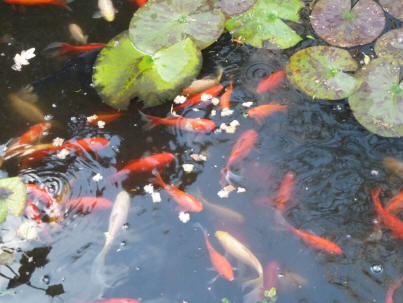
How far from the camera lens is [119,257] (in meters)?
2.70

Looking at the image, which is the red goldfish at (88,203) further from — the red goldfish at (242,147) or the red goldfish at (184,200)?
the red goldfish at (242,147)

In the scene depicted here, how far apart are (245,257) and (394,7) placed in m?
2.29

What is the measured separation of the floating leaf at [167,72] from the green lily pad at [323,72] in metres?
0.70

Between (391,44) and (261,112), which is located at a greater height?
(391,44)

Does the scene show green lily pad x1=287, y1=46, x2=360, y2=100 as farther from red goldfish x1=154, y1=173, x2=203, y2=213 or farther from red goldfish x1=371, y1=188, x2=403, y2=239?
red goldfish x1=154, y1=173, x2=203, y2=213

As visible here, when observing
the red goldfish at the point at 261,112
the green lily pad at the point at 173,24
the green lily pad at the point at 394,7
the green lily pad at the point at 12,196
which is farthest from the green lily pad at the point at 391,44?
the green lily pad at the point at 12,196

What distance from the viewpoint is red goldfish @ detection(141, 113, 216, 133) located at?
314 centimetres

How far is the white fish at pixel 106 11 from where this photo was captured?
375cm

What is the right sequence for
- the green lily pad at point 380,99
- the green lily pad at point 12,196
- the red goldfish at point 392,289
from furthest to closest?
the green lily pad at point 380,99, the green lily pad at point 12,196, the red goldfish at point 392,289

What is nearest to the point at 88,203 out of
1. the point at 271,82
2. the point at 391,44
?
the point at 271,82

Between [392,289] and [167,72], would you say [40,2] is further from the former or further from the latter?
[392,289]

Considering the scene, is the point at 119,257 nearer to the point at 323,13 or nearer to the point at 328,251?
the point at 328,251

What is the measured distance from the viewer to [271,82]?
332 cm

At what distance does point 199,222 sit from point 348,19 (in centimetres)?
186
